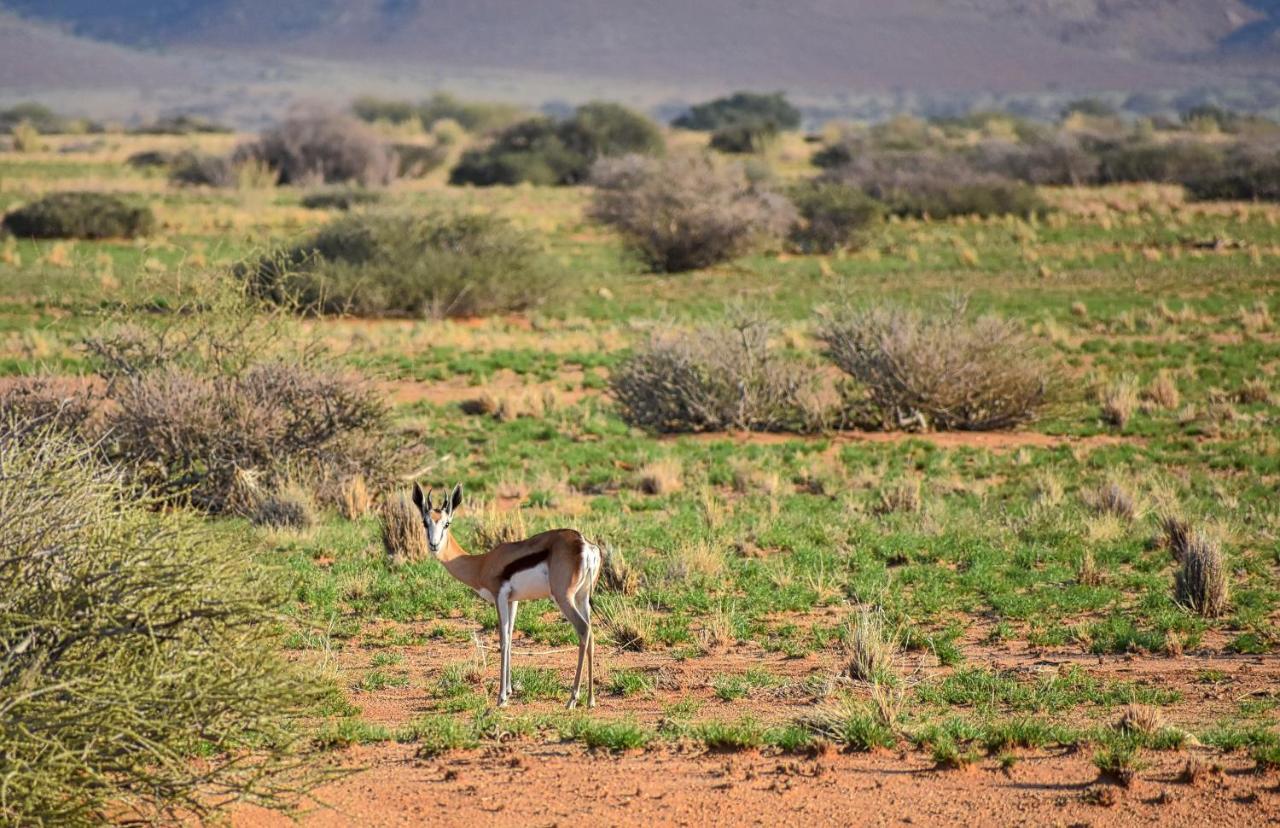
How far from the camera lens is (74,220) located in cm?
3506

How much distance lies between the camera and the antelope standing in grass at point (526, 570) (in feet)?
24.1

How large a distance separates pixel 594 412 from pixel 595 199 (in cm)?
1855

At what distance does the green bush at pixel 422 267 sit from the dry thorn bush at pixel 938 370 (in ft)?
33.6

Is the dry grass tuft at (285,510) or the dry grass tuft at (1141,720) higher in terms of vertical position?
the dry grass tuft at (1141,720)

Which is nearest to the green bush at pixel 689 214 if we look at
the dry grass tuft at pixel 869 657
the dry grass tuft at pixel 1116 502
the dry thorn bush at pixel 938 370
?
the dry thorn bush at pixel 938 370

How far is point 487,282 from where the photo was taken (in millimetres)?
27125

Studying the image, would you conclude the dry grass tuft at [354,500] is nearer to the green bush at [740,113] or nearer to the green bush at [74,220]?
the green bush at [74,220]

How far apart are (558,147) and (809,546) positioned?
52804 mm

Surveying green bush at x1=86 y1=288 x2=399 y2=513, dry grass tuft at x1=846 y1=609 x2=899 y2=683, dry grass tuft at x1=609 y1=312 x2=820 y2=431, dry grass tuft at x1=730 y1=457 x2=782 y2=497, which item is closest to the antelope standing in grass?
dry grass tuft at x1=846 y1=609 x2=899 y2=683

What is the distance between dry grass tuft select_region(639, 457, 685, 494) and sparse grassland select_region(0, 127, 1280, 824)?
0.04m

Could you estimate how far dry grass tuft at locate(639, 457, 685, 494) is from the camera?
14.0 meters

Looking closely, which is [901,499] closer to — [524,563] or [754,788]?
[524,563]

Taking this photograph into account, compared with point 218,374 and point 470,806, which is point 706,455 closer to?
point 218,374

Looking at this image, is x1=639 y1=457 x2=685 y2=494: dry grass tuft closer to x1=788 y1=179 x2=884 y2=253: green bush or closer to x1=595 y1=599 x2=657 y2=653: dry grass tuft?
x1=595 y1=599 x2=657 y2=653: dry grass tuft
